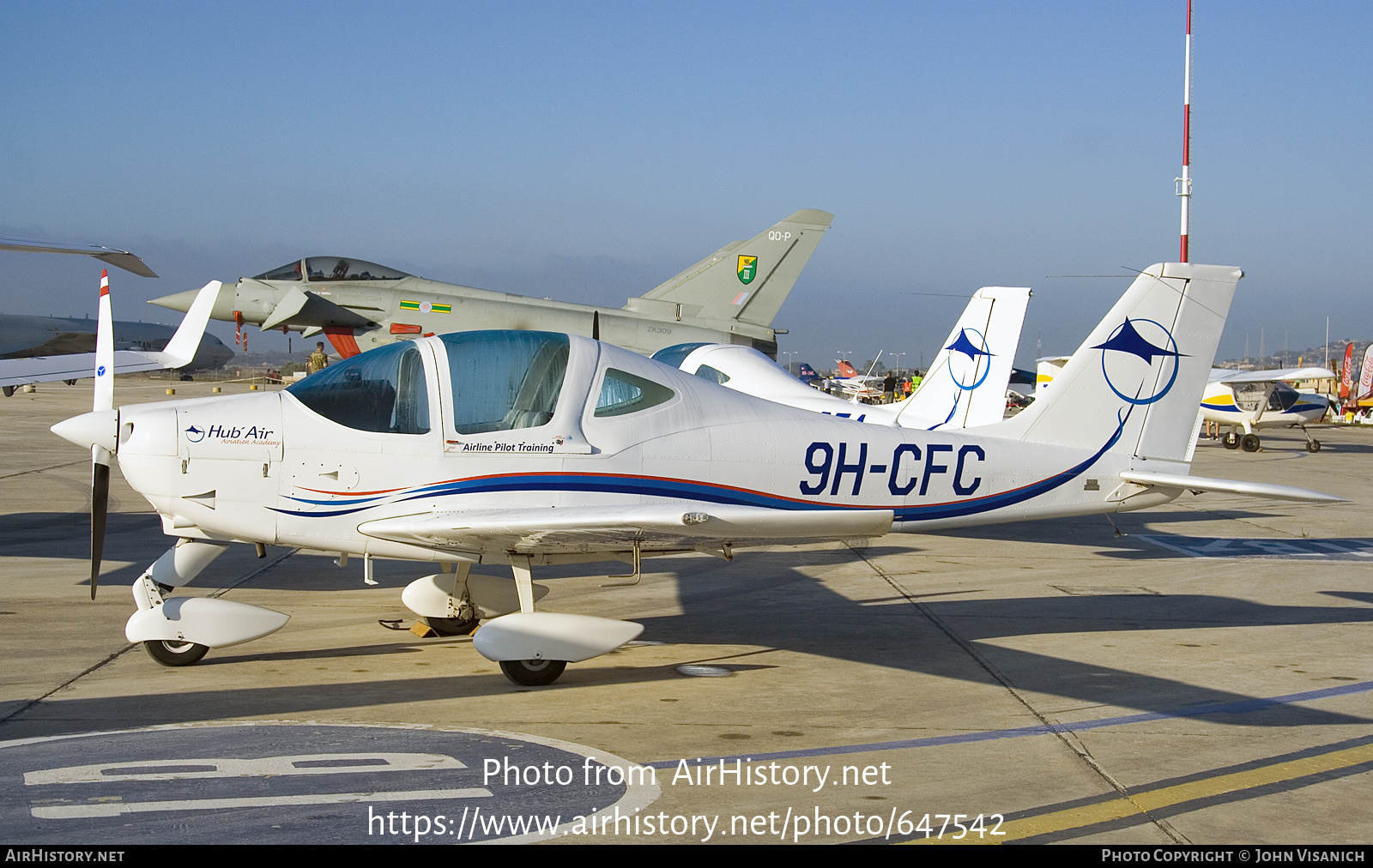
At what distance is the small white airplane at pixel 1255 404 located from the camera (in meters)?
29.9

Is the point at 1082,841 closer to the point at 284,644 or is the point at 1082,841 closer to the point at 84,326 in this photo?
the point at 284,644

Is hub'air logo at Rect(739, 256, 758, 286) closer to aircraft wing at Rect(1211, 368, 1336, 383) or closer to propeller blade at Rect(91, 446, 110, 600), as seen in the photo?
propeller blade at Rect(91, 446, 110, 600)

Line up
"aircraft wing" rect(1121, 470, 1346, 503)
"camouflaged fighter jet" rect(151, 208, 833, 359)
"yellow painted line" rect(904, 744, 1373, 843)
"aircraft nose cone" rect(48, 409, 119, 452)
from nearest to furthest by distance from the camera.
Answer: "yellow painted line" rect(904, 744, 1373, 843) → "aircraft nose cone" rect(48, 409, 119, 452) → "aircraft wing" rect(1121, 470, 1346, 503) → "camouflaged fighter jet" rect(151, 208, 833, 359)

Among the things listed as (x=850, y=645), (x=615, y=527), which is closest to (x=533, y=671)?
(x=615, y=527)

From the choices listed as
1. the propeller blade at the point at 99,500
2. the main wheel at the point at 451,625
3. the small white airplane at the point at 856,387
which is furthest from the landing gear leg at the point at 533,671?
the small white airplane at the point at 856,387

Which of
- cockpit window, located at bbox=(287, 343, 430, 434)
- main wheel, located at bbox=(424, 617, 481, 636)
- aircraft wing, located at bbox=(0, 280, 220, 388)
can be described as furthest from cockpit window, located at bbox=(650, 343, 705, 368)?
cockpit window, located at bbox=(287, 343, 430, 434)

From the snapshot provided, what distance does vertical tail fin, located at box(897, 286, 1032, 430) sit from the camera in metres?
13.7

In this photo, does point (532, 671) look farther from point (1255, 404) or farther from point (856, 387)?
point (856, 387)

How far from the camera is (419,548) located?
21.8 feet

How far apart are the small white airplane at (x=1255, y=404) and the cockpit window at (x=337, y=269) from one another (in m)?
23.0

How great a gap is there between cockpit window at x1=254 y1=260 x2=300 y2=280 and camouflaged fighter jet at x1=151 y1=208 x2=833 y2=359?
1cm

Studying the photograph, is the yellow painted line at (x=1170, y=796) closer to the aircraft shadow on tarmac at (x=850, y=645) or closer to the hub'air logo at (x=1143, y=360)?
the aircraft shadow on tarmac at (x=850, y=645)
